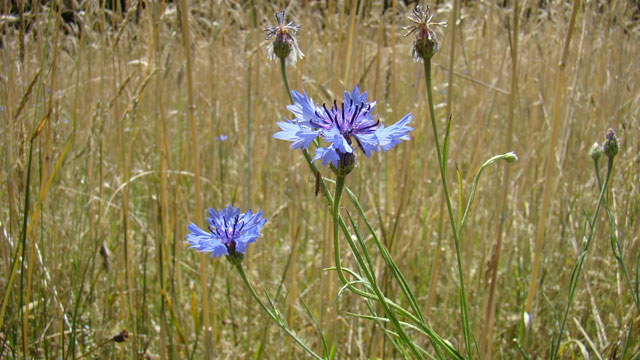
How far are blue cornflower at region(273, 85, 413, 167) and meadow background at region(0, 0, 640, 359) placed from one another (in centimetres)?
35

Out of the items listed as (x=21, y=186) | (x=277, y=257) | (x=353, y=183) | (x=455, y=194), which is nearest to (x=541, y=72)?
(x=455, y=194)

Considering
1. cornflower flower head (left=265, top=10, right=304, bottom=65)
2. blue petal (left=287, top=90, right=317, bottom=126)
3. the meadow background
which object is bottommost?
the meadow background

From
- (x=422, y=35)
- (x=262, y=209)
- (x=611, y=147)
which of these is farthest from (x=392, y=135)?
(x=262, y=209)

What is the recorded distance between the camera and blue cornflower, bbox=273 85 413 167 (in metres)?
0.49

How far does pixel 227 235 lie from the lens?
665mm

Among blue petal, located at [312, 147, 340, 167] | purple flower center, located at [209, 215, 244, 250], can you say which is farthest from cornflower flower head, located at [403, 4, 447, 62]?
purple flower center, located at [209, 215, 244, 250]

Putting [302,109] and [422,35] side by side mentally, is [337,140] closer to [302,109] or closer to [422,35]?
[302,109]

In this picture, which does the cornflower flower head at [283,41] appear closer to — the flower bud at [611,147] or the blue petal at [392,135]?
the blue petal at [392,135]

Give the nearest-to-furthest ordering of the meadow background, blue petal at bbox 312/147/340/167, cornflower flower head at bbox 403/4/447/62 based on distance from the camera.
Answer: blue petal at bbox 312/147/340/167 → cornflower flower head at bbox 403/4/447/62 → the meadow background

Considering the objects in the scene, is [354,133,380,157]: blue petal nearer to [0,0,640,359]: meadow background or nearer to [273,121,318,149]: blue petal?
[273,121,318,149]: blue petal

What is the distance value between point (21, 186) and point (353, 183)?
0.68 metres

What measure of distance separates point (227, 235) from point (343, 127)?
0.79 ft

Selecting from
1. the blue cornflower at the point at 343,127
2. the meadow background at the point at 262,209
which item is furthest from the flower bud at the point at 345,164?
the meadow background at the point at 262,209

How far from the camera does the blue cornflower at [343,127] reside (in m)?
0.49
